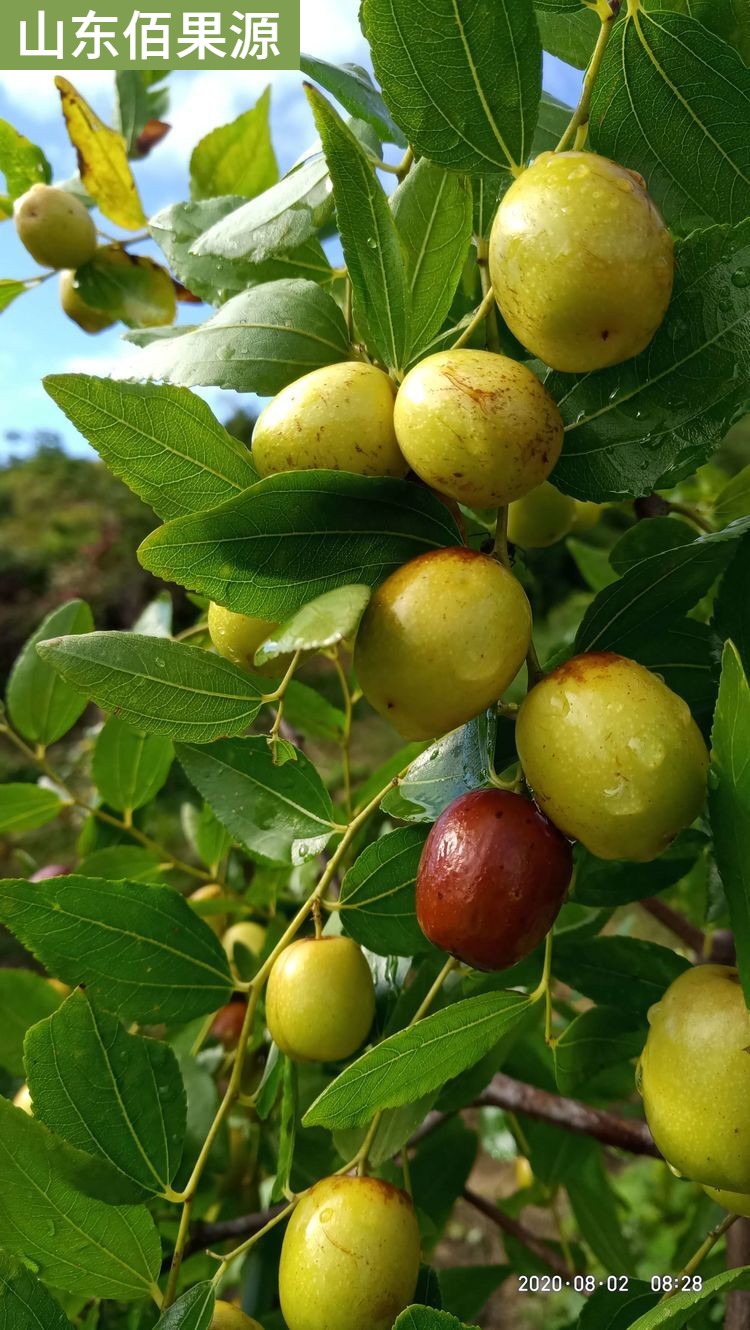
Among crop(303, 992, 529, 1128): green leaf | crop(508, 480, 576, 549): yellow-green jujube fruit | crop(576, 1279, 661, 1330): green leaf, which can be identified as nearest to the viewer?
crop(303, 992, 529, 1128): green leaf

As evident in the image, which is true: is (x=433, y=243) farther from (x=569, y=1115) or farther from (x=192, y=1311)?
(x=569, y=1115)

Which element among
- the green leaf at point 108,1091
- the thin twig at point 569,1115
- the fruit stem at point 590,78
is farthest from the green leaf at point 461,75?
the thin twig at point 569,1115

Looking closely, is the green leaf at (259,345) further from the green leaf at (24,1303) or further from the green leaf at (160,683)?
the green leaf at (24,1303)

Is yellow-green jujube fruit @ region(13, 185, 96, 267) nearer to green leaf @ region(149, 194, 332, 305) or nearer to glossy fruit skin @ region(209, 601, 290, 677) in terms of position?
green leaf @ region(149, 194, 332, 305)

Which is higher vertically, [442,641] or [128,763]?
[442,641]

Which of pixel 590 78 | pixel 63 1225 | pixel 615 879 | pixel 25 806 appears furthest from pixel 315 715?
pixel 590 78

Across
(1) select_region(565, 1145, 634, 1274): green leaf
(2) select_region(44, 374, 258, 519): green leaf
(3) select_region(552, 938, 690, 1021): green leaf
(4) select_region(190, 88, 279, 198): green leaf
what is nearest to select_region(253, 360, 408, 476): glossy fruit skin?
(2) select_region(44, 374, 258, 519): green leaf

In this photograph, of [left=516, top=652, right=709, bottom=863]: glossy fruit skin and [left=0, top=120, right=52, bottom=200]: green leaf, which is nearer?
[left=516, top=652, right=709, bottom=863]: glossy fruit skin
